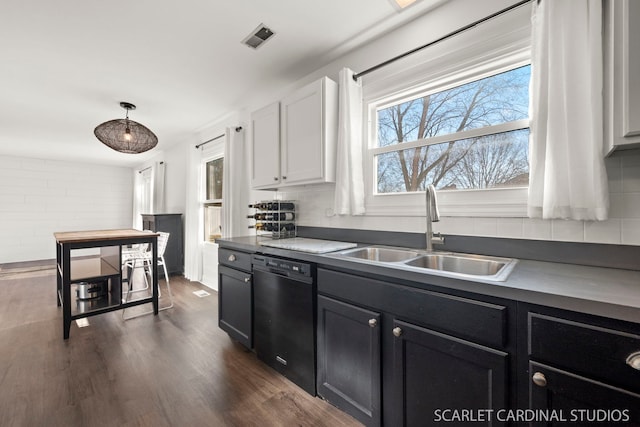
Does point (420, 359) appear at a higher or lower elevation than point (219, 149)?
lower

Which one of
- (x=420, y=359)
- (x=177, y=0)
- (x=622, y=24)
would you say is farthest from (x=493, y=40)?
(x=177, y=0)

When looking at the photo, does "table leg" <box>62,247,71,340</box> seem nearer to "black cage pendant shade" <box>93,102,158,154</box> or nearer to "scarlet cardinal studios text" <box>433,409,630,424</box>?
"black cage pendant shade" <box>93,102,158,154</box>

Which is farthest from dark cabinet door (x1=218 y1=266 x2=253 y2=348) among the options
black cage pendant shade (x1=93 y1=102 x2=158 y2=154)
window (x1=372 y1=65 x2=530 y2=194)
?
black cage pendant shade (x1=93 y1=102 x2=158 y2=154)

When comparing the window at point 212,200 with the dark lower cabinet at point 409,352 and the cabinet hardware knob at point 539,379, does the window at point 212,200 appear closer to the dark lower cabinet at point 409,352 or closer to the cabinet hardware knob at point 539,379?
the dark lower cabinet at point 409,352

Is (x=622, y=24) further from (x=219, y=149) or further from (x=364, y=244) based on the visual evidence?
(x=219, y=149)

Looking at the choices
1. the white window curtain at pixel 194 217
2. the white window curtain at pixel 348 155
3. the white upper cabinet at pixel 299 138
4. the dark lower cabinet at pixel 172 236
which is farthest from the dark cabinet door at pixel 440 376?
the dark lower cabinet at pixel 172 236

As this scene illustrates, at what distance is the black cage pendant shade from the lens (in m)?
2.92

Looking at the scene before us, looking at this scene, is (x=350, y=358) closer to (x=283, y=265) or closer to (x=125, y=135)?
(x=283, y=265)

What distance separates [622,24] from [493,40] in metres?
0.62

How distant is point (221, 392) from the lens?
1701 millimetres

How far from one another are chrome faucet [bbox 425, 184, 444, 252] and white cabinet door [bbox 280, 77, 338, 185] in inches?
30.6

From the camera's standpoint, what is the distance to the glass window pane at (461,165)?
4.94 ft

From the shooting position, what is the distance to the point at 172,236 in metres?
4.80

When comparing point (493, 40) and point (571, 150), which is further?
point (493, 40)
